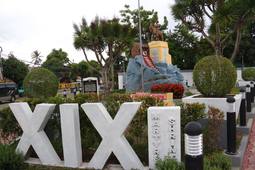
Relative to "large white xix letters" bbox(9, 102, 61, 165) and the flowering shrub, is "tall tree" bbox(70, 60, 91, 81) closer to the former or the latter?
the flowering shrub

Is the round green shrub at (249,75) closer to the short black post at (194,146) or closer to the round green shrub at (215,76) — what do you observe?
the round green shrub at (215,76)

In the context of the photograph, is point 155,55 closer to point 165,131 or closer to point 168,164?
point 165,131

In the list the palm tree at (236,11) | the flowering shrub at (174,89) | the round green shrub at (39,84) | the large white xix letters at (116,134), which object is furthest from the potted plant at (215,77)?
the flowering shrub at (174,89)

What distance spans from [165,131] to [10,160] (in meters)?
2.84

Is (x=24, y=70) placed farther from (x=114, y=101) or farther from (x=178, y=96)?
(x=114, y=101)

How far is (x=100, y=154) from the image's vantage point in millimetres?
3664

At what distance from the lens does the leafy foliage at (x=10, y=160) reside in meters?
3.69

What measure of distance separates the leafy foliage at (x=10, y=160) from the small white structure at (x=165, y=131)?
2.51 m

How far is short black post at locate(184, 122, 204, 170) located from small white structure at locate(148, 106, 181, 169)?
4.04 feet

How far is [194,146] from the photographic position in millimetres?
1909

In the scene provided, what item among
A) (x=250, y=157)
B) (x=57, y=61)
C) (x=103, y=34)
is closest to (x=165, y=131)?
(x=250, y=157)

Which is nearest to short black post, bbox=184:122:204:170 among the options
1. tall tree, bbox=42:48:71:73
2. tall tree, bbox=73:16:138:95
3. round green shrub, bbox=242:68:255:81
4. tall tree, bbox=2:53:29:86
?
tall tree, bbox=73:16:138:95

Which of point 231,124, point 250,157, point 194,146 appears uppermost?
point 194,146

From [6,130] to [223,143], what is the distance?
4.67 m
